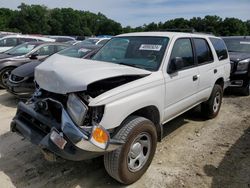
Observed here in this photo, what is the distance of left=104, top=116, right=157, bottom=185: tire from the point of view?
3189mm

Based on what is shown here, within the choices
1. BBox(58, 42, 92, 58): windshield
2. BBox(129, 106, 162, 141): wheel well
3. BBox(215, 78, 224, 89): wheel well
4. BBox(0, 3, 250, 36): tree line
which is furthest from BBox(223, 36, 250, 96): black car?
BBox(0, 3, 250, 36): tree line

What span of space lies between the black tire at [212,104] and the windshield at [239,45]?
3.92 meters

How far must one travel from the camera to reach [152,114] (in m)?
3.89

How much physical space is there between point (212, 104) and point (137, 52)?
2.29m

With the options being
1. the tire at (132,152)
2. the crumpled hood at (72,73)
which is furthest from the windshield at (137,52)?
the tire at (132,152)

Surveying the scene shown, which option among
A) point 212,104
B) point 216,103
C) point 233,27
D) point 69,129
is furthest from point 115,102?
point 233,27

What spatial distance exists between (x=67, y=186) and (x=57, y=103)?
101cm

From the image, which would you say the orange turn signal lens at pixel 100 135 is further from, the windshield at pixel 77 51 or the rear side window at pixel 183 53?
the windshield at pixel 77 51

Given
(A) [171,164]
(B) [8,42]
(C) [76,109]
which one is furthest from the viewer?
(B) [8,42]

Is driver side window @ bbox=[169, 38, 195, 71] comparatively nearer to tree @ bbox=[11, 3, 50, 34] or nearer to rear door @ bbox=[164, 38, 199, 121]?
rear door @ bbox=[164, 38, 199, 121]

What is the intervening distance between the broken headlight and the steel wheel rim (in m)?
0.71

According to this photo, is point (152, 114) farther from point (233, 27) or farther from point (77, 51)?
point (233, 27)

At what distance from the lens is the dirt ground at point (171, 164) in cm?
356

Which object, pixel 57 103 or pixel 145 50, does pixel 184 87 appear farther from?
pixel 57 103
